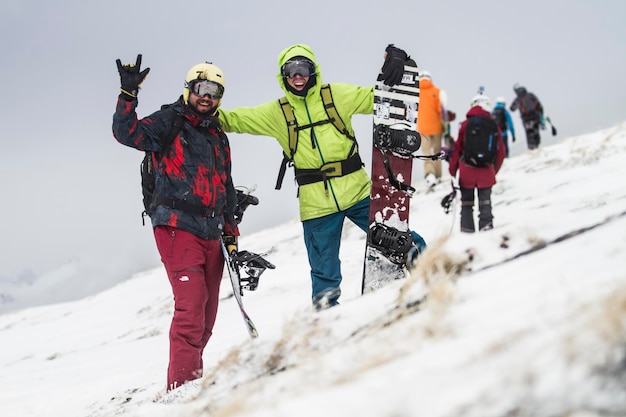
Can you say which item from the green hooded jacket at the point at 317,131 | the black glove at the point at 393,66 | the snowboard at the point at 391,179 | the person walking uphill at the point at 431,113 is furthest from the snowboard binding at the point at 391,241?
the person walking uphill at the point at 431,113

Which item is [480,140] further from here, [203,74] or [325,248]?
[203,74]

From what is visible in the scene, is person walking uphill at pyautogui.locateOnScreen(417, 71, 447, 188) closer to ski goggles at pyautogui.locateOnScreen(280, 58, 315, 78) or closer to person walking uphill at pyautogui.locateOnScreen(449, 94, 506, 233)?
person walking uphill at pyautogui.locateOnScreen(449, 94, 506, 233)

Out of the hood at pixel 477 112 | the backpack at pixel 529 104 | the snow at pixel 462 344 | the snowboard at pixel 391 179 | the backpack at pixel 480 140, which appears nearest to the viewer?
the snow at pixel 462 344

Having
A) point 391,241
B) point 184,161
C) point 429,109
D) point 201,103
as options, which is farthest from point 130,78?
point 429,109

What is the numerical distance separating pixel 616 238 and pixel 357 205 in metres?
3.12

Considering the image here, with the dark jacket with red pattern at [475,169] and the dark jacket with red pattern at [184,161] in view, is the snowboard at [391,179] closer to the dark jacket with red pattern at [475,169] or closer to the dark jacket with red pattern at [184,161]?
the dark jacket with red pattern at [184,161]

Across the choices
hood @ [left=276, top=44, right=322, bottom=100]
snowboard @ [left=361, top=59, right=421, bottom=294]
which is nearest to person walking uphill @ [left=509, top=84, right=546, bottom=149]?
snowboard @ [left=361, top=59, right=421, bottom=294]

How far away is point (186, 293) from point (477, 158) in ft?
18.1

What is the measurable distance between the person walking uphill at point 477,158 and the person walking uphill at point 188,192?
187 inches

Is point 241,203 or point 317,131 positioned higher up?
point 317,131

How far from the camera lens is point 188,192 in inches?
166

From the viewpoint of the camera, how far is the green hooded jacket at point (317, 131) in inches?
192

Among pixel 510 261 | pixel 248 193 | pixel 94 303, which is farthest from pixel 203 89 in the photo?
pixel 94 303

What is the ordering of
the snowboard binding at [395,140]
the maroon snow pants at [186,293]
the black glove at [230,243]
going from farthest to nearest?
the snowboard binding at [395,140] → the black glove at [230,243] → the maroon snow pants at [186,293]
